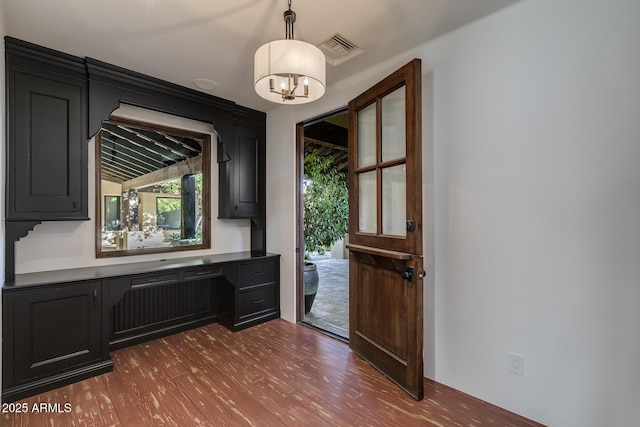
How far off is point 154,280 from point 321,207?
7.60ft

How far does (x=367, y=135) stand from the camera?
103 inches

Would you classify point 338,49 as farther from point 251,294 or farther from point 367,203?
point 251,294

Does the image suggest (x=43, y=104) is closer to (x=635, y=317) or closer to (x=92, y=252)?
(x=92, y=252)

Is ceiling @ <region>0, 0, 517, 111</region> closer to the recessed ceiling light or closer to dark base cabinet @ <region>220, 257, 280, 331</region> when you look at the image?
the recessed ceiling light

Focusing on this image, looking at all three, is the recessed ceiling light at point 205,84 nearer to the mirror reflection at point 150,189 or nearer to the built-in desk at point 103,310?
the mirror reflection at point 150,189

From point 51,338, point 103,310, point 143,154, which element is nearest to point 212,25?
point 143,154

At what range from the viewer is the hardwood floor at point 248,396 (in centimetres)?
187

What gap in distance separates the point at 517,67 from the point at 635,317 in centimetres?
153

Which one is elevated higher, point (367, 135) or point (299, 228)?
→ point (367, 135)

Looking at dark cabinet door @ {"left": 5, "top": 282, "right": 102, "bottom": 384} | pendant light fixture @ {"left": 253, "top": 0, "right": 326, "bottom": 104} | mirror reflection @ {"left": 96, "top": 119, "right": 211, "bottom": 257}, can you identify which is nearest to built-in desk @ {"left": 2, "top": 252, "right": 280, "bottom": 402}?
dark cabinet door @ {"left": 5, "top": 282, "right": 102, "bottom": 384}

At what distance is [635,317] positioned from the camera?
1.53 m

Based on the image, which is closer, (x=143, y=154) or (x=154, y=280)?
(x=154, y=280)

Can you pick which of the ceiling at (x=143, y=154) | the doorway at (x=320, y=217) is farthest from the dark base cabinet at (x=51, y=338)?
the doorway at (x=320, y=217)

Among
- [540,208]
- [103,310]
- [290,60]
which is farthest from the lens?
[103,310]
